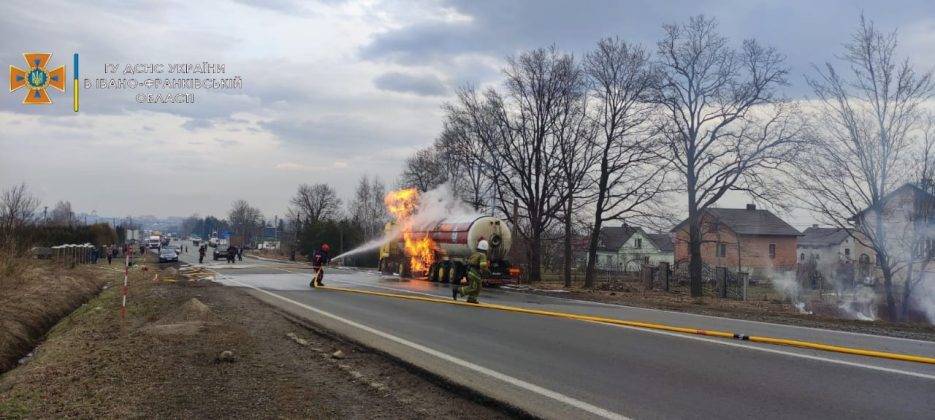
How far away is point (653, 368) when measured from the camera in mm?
7250

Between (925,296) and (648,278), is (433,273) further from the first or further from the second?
(925,296)

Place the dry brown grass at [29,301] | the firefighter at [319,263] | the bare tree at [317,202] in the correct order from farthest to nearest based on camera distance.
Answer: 1. the bare tree at [317,202]
2. the firefighter at [319,263]
3. the dry brown grass at [29,301]

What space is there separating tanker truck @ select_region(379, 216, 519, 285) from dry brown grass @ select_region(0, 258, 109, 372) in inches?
531

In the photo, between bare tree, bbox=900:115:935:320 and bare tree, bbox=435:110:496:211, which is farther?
bare tree, bbox=435:110:496:211

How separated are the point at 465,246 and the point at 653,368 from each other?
1904 cm

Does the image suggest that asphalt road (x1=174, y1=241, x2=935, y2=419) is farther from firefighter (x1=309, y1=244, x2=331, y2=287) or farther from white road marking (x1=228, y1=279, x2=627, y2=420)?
firefighter (x1=309, y1=244, x2=331, y2=287)

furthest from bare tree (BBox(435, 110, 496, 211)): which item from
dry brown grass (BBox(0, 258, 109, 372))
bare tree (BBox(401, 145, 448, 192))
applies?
dry brown grass (BBox(0, 258, 109, 372))

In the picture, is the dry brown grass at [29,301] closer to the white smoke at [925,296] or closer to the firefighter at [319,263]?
the firefighter at [319,263]

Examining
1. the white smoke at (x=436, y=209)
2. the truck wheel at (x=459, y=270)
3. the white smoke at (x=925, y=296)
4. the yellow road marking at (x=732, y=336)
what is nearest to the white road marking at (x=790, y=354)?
the yellow road marking at (x=732, y=336)

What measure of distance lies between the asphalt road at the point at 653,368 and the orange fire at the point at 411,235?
1779 centimetres

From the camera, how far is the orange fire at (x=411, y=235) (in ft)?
99.3

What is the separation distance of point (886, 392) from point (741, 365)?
1.57 m

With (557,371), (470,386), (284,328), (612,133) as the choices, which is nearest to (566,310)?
(284,328)

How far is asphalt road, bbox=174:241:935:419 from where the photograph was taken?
5.59 meters
